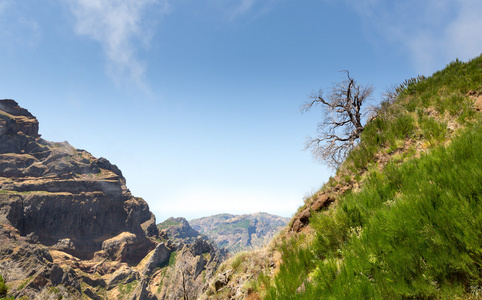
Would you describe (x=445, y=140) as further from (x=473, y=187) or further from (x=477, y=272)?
(x=477, y=272)

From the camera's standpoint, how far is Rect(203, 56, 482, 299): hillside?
2.75 m

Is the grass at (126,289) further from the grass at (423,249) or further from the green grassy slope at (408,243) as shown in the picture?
the grass at (423,249)

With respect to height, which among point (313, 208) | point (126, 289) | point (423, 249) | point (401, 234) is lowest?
point (126, 289)

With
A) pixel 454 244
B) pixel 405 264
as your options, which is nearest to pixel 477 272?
pixel 454 244

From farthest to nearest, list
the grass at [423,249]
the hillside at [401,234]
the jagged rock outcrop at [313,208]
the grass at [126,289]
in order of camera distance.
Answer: the grass at [126,289]
the jagged rock outcrop at [313,208]
the hillside at [401,234]
the grass at [423,249]

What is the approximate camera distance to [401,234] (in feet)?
11.3

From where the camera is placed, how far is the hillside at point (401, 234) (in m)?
2.75

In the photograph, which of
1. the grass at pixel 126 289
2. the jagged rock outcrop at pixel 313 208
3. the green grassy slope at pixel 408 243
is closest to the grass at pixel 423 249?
the green grassy slope at pixel 408 243

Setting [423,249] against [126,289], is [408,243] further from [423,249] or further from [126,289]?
[126,289]

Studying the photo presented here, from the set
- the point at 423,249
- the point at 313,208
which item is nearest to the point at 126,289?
the point at 313,208

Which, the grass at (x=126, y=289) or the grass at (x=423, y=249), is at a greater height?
the grass at (x=423, y=249)

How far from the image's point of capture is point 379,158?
9.77 m

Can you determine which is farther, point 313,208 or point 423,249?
point 313,208

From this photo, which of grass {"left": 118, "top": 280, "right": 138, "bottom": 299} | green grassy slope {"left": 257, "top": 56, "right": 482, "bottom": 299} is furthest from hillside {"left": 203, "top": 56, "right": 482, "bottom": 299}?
grass {"left": 118, "top": 280, "right": 138, "bottom": 299}
